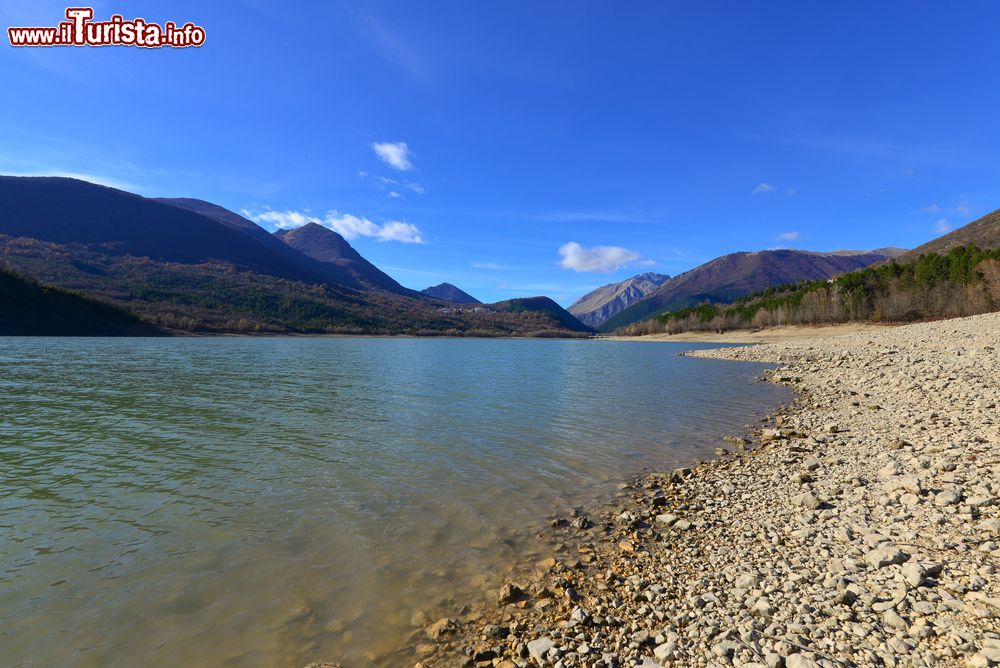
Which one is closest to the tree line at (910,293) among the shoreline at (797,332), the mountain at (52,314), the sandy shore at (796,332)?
the shoreline at (797,332)

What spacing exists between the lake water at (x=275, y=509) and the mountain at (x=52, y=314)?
5528 inches

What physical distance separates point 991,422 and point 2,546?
1134 inches

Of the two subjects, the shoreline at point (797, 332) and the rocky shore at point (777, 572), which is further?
the shoreline at point (797, 332)

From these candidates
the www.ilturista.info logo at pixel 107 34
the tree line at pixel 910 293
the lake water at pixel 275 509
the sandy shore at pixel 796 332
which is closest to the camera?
the lake water at pixel 275 509

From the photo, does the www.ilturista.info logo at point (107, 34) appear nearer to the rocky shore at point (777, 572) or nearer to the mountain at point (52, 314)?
the rocky shore at point (777, 572)

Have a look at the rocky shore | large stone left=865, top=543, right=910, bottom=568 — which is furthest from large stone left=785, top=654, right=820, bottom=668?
large stone left=865, top=543, right=910, bottom=568

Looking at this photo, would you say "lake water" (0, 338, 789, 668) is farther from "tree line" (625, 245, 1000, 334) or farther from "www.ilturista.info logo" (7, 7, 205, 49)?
"tree line" (625, 245, 1000, 334)

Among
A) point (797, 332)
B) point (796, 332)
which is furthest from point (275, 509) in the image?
point (796, 332)

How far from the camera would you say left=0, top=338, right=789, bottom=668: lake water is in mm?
7266

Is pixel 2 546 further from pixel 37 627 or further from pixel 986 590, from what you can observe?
pixel 986 590

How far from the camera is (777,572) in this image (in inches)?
311

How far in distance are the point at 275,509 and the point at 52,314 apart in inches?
6871

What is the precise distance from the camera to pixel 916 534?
858 cm

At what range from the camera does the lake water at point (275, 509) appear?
23.8 feet
